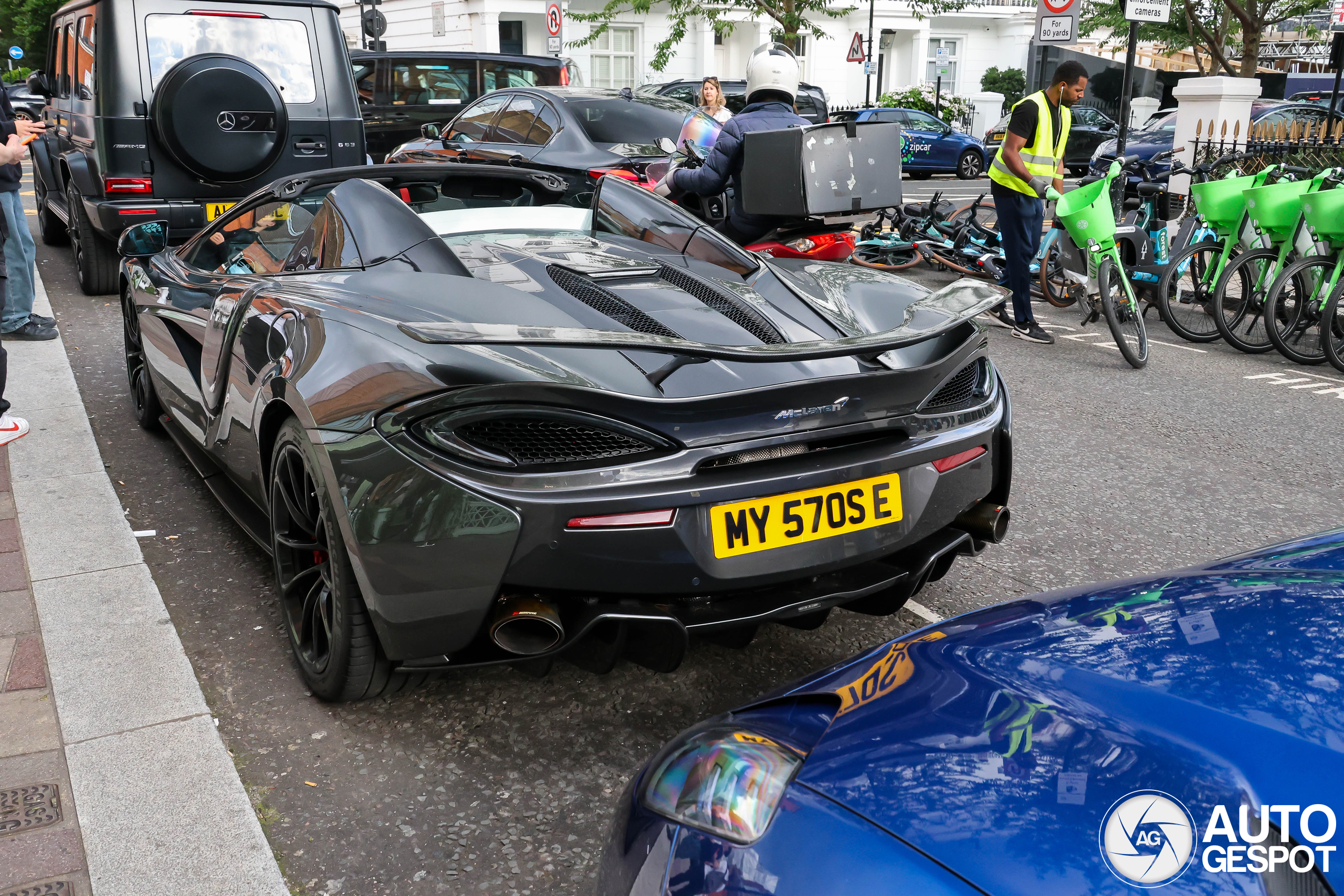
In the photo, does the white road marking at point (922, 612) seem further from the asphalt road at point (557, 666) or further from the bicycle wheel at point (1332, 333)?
the bicycle wheel at point (1332, 333)

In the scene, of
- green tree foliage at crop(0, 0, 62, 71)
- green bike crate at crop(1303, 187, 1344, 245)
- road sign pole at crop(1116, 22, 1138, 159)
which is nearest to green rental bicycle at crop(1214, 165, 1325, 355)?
green bike crate at crop(1303, 187, 1344, 245)

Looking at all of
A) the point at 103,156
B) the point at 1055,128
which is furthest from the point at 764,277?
the point at 103,156

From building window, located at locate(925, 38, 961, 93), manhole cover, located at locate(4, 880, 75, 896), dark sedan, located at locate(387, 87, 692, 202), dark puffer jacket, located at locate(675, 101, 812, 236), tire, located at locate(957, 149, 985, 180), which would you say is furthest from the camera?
building window, located at locate(925, 38, 961, 93)

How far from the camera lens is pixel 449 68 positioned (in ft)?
45.3

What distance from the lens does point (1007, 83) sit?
43344mm

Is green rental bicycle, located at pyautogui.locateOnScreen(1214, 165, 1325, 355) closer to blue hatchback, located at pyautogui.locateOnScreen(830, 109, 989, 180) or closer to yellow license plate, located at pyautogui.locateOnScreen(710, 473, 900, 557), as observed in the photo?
yellow license plate, located at pyautogui.locateOnScreen(710, 473, 900, 557)

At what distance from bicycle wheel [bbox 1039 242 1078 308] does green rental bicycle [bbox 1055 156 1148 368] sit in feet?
2.55

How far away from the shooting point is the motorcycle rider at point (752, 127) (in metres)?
6.16

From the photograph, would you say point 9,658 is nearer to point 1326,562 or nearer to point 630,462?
point 630,462

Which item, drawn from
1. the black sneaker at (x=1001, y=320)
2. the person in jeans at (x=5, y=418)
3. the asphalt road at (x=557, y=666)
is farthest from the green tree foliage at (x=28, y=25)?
the asphalt road at (x=557, y=666)

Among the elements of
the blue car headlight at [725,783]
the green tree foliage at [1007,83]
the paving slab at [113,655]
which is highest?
the green tree foliage at [1007,83]

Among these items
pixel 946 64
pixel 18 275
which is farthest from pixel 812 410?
pixel 946 64

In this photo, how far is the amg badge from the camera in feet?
7.97

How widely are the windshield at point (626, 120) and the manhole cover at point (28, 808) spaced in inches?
294
